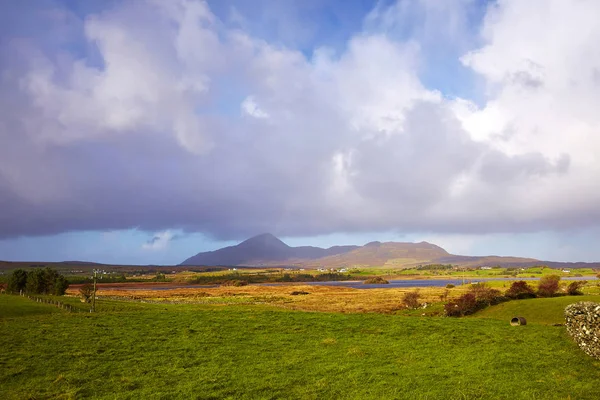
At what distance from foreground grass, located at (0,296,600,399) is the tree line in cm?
6321

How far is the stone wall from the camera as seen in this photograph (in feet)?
75.3

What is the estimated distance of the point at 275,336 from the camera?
2933 centimetres

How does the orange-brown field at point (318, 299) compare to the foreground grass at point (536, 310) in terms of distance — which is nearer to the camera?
the foreground grass at point (536, 310)

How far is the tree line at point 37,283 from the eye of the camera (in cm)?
8918

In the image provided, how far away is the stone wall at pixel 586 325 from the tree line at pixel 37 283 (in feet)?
318

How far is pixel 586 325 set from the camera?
944 inches

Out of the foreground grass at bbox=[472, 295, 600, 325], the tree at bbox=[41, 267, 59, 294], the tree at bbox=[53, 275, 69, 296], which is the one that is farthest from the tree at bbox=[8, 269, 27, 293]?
the foreground grass at bbox=[472, 295, 600, 325]

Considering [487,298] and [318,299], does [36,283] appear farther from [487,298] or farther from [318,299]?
[487,298]

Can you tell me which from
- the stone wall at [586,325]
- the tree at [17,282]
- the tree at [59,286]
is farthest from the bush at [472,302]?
the tree at [17,282]

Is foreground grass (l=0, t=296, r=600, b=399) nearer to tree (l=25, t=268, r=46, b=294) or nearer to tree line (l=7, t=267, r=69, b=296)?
tree line (l=7, t=267, r=69, b=296)

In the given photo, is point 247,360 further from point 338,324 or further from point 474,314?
point 474,314

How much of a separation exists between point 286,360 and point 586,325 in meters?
18.9

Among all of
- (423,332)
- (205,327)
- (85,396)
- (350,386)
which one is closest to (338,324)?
(423,332)

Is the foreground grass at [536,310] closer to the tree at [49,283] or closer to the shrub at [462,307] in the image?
the shrub at [462,307]
